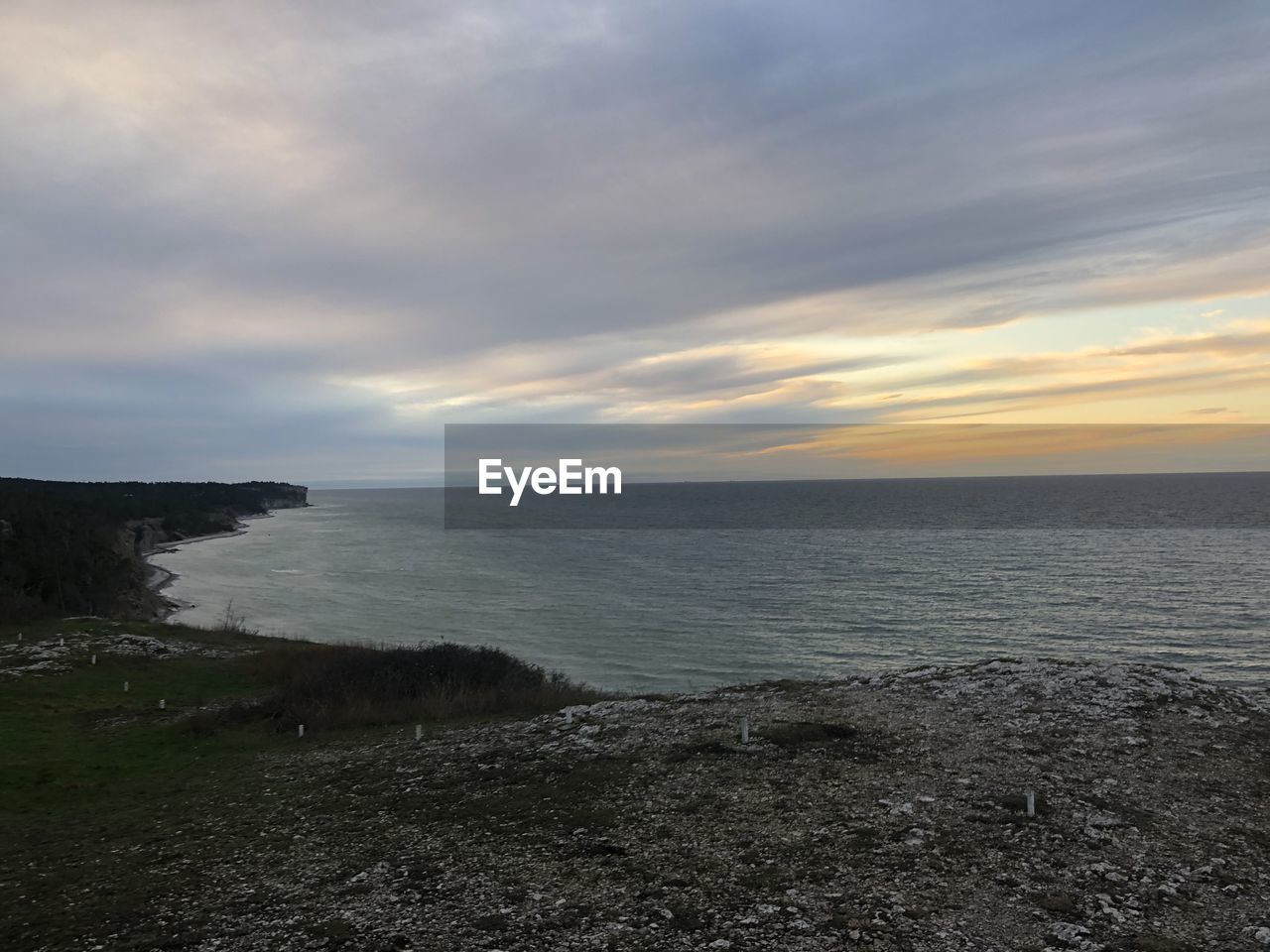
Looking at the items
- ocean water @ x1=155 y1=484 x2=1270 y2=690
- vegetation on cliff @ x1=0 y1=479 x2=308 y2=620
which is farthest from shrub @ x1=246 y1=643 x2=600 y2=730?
vegetation on cliff @ x1=0 y1=479 x2=308 y2=620

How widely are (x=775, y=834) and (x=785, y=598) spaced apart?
54868mm

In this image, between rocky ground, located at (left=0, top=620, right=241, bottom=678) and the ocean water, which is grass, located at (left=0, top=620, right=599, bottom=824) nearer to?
rocky ground, located at (left=0, top=620, right=241, bottom=678)

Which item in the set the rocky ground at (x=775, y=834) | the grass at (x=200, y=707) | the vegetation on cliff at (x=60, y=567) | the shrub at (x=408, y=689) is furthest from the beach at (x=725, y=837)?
the vegetation on cliff at (x=60, y=567)

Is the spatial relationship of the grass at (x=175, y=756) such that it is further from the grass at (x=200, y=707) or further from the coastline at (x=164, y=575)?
the coastline at (x=164, y=575)

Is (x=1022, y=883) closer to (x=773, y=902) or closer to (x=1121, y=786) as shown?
(x=773, y=902)

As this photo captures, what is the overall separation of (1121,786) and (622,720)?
10929 mm

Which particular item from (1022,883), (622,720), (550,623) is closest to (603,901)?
(1022,883)

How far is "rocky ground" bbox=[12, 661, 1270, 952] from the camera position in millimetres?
10289

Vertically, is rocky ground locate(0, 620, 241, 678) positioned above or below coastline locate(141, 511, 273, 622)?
above

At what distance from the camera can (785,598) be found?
66.6 meters

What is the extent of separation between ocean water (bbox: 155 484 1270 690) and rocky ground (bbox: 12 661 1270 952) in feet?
73.2

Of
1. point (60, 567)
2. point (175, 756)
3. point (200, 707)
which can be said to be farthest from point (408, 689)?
point (60, 567)

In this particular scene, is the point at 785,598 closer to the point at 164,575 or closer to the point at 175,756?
the point at 175,756

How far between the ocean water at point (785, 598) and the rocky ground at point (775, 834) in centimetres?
2230
